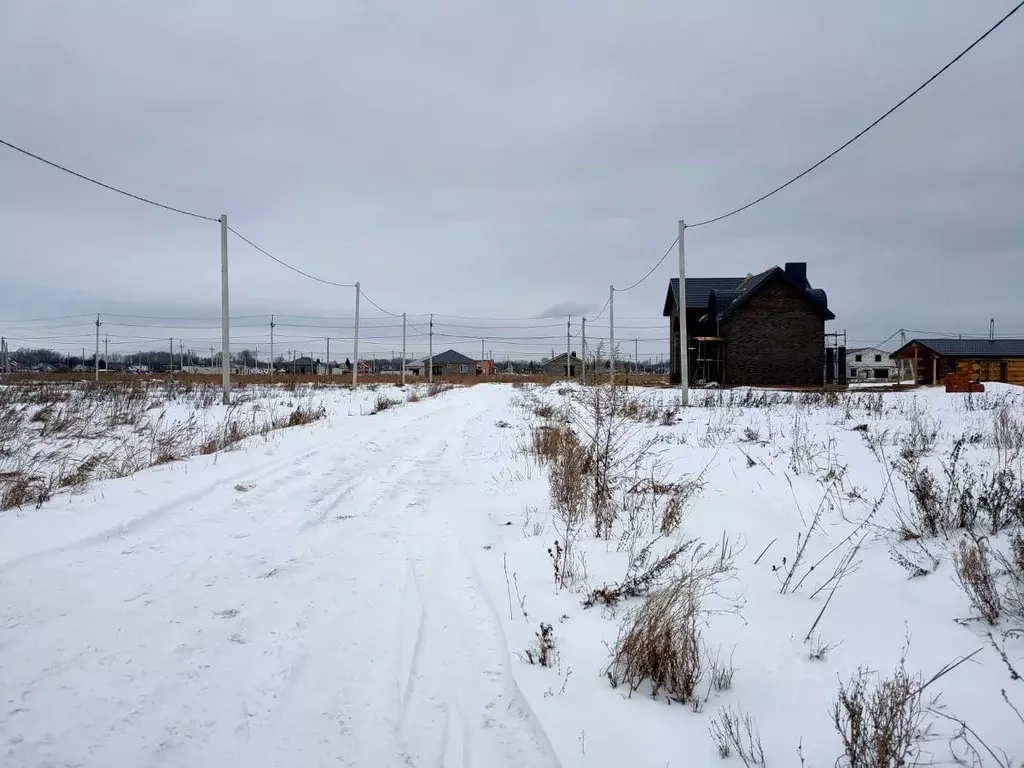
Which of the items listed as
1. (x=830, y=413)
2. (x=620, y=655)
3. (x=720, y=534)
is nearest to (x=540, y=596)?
(x=620, y=655)

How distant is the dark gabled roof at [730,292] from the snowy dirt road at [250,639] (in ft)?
96.7

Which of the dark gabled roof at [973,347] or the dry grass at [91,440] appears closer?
the dry grass at [91,440]

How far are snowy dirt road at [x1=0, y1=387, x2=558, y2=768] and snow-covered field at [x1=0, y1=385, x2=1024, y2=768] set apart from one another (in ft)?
0.05

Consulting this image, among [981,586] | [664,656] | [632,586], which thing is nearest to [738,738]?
[664,656]

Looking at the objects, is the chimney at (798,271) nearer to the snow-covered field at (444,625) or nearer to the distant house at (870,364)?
the snow-covered field at (444,625)

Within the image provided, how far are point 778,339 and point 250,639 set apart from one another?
32645 millimetres

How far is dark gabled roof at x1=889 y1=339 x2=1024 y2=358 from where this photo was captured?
35875 millimetres

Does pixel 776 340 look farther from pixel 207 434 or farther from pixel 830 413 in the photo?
pixel 207 434

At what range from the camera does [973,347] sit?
3656 centimetres

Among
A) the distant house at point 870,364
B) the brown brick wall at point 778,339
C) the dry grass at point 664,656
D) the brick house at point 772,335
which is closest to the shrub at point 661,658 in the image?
the dry grass at point 664,656

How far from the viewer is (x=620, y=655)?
8.37ft

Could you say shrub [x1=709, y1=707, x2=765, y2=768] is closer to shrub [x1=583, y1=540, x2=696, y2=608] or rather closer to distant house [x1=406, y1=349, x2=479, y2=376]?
shrub [x1=583, y1=540, x2=696, y2=608]

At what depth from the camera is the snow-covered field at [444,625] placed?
6.86ft

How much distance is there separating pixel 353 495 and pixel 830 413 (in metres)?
12.4
